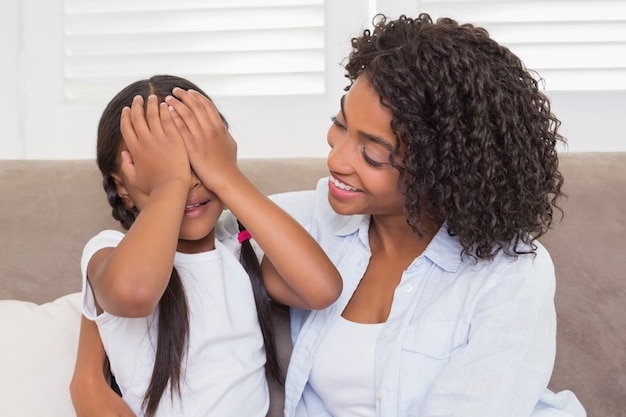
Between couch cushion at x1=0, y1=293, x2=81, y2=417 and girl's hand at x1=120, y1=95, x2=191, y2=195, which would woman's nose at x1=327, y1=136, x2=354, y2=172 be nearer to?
girl's hand at x1=120, y1=95, x2=191, y2=195

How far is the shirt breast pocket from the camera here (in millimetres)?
1337

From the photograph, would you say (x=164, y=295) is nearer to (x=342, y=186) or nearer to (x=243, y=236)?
(x=243, y=236)

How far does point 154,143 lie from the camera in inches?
51.0

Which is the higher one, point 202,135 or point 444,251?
point 202,135

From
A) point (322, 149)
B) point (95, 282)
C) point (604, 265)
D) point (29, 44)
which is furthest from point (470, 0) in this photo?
point (95, 282)

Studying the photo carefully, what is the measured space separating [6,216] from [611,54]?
1.62m

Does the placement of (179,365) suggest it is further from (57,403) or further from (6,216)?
(6,216)

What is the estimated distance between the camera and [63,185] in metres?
1.69

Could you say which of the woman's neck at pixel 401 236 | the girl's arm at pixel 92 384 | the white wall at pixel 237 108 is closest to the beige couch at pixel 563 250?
the girl's arm at pixel 92 384

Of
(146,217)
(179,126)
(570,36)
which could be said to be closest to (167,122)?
(179,126)

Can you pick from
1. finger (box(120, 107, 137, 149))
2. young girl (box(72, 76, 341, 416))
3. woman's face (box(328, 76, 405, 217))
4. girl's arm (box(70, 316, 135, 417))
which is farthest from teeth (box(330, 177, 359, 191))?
girl's arm (box(70, 316, 135, 417))

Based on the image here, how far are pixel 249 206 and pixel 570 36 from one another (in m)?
1.29

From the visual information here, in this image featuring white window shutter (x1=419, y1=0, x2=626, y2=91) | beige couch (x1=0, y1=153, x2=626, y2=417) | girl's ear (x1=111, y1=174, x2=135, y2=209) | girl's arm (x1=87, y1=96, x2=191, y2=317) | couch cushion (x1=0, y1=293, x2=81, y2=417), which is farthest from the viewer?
white window shutter (x1=419, y1=0, x2=626, y2=91)

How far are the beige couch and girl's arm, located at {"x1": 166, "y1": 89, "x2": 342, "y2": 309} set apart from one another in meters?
Answer: 0.28
